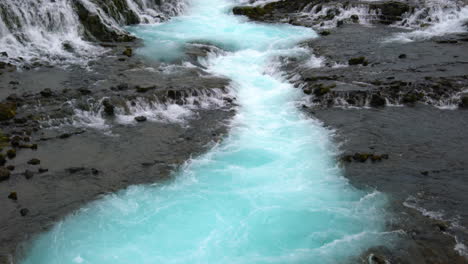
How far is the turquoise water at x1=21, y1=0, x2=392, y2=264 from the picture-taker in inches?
521

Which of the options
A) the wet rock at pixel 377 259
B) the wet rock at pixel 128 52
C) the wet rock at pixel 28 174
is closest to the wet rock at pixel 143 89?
the wet rock at pixel 128 52

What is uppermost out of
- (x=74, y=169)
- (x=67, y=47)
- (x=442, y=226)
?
(x=67, y=47)

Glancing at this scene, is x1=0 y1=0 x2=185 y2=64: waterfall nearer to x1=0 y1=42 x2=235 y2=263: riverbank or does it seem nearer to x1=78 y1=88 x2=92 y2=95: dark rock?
x1=0 y1=42 x2=235 y2=263: riverbank

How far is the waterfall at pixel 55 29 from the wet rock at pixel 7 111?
6285 mm

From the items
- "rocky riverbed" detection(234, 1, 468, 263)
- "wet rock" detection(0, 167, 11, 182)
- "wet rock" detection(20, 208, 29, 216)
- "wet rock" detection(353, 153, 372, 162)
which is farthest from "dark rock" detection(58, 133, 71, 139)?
"wet rock" detection(353, 153, 372, 162)

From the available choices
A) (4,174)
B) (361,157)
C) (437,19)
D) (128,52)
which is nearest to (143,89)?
→ (128,52)

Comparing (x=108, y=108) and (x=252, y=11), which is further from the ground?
(x=252, y=11)

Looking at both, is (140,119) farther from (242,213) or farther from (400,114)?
(400,114)

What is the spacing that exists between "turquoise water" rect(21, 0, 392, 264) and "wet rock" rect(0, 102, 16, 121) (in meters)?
7.24

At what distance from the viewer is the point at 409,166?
55.7 feet

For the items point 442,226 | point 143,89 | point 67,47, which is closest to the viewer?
point 442,226

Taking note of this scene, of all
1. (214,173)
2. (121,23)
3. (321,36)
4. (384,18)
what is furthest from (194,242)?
(384,18)

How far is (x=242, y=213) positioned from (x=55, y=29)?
2065 cm

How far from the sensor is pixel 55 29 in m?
29.2
